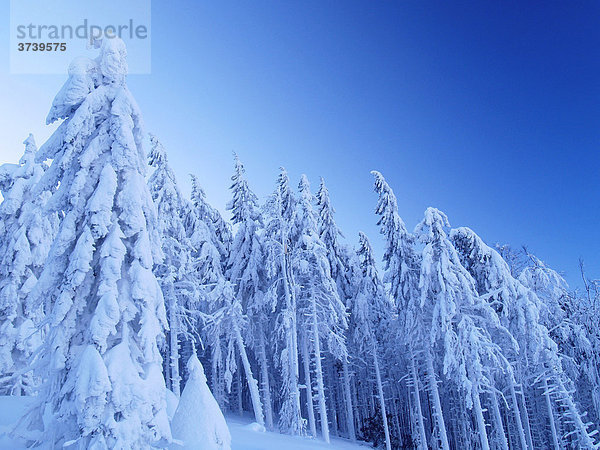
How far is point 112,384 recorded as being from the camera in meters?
9.48

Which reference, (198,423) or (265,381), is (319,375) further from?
(198,423)

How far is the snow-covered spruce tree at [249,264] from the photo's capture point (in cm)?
2745

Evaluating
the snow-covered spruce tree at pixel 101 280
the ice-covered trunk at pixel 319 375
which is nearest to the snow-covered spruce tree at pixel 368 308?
the ice-covered trunk at pixel 319 375

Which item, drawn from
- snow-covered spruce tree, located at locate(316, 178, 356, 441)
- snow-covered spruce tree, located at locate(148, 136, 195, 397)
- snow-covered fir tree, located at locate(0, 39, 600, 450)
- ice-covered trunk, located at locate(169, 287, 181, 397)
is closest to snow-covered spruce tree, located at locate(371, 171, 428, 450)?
snow-covered fir tree, located at locate(0, 39, 600, 450)

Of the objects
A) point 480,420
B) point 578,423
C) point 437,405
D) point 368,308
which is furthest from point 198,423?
point 578,423

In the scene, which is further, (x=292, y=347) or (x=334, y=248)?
(x=334, y=248)

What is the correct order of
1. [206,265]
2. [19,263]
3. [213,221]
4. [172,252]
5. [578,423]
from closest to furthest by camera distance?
[19,263] → [172,252] → [578,423] → [206,265] → [213,221]

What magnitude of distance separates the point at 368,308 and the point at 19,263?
2221 cm

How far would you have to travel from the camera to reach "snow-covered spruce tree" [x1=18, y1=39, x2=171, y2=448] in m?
9.43

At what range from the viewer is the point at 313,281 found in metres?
26.1

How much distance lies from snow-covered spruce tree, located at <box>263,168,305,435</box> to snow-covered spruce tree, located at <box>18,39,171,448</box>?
45.4 ft

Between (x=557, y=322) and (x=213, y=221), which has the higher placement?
(x=213, y=221)

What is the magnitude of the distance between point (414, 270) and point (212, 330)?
44.0ft

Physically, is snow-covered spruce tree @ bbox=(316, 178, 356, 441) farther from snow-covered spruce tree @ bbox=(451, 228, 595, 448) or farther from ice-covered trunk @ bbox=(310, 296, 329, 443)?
snow-covered spruce tree @ bbox=(451, 228, 595, 448)
